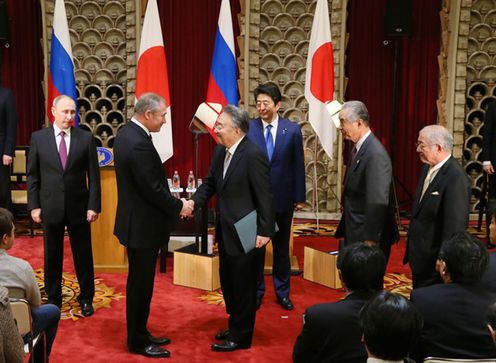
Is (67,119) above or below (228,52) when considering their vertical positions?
below

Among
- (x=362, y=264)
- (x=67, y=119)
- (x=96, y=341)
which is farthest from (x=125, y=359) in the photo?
(x=362, y=264)

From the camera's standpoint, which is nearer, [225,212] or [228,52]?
[225,212]

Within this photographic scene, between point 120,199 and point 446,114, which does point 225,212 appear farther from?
point 446,114

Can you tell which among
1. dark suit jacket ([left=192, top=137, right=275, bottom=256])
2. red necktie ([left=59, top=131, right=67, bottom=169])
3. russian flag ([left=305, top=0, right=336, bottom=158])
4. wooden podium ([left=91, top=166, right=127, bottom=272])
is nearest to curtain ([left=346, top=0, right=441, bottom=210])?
russian flag ([left=305, top=0, right=336, bottom=158])

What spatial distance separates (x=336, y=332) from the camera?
7.51ft

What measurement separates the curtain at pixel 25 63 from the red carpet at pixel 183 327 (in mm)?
3020

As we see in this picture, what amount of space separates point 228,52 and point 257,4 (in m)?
1.43

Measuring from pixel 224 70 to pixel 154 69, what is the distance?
675mm

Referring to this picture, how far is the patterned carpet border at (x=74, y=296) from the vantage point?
4.46 m

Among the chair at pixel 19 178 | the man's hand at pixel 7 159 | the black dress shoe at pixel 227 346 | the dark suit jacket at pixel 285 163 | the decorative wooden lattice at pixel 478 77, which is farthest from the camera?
the decorative wooden lattice at pixel 478 77

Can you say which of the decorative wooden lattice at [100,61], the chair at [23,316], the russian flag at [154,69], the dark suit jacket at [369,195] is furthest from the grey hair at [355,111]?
the decorative wooden lattice at [100,61]

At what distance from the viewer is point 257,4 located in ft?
24.3

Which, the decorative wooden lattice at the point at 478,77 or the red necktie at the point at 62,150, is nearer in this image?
the red necktie at the point at 62,150

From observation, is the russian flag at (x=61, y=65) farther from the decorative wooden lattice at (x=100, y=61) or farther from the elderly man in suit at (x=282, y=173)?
the elderly man in suit at (x=282, y=173)
